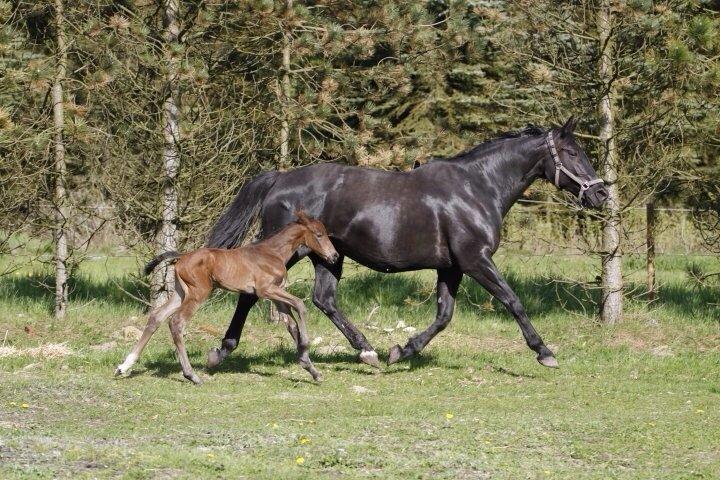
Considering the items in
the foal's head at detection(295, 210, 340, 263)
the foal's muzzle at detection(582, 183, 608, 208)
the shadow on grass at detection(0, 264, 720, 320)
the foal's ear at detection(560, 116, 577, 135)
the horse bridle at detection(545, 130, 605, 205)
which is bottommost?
the shadow on grass at detection(0, 264, 720, 320)

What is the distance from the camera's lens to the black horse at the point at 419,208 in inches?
474

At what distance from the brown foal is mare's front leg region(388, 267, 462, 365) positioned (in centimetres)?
137

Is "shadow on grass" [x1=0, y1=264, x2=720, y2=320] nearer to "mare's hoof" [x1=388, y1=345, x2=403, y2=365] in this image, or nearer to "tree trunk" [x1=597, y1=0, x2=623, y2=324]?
"tree trunk" [x1=597, y1=0, x2=623, y2=324]

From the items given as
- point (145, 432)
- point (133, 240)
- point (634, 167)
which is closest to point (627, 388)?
point (634, 167)

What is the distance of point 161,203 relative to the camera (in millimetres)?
14742

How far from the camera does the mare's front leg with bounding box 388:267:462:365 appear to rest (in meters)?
12.4

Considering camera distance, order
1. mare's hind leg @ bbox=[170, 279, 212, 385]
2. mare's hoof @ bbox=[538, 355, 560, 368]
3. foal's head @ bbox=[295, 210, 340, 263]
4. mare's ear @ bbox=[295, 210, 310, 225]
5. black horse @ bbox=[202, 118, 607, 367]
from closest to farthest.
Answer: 1. mare's hind leg @ bbox=[170, 279, 212, 385]
2. foal's head @ bbox=[295, 210, 340, 263]
3. mare's ear @ bbox=[295, 210, 310, 225]
4. mare's hoof @ bbox=[538, 355, 560, 368]
5. black horse @ bbox=[202, 118, 607, 367]

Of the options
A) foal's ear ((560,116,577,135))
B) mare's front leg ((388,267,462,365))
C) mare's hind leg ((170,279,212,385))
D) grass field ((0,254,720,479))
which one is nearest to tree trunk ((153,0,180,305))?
grass field ((0,254,720,479))

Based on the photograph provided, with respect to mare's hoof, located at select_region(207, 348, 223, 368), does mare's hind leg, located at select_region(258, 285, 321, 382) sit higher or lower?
higher

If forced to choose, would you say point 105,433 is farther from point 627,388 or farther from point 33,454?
point 627,388

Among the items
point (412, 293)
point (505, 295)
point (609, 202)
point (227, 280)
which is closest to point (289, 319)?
point (227, 280)

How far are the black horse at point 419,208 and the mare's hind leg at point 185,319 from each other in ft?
2.72

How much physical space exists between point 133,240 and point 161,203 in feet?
3.06

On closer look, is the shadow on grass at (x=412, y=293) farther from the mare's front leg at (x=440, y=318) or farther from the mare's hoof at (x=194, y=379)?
the mare's hoof at (x=194, y=379)
